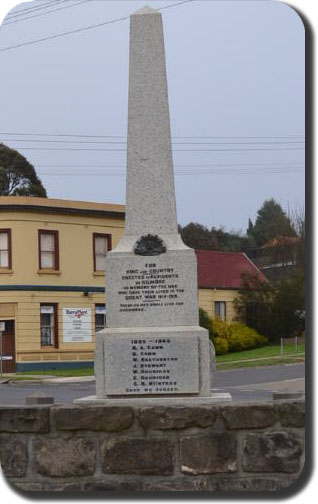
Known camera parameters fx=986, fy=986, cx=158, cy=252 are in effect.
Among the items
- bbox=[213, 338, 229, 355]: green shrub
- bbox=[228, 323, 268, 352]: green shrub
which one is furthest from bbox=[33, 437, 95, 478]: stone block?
bbox=[213, 338, 229, 355]: green shrub

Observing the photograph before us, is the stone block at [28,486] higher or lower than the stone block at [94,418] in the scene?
lower

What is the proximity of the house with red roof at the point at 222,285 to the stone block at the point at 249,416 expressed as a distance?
7889 mm

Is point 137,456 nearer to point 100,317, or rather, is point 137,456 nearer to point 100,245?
point 100,245

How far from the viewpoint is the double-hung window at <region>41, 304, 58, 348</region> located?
1789cm

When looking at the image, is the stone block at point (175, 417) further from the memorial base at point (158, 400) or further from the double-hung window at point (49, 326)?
the double-hung window at point (49, 326)

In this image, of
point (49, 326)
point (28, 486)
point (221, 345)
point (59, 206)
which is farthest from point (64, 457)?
point (49, 326)

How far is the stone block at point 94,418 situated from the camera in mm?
6891

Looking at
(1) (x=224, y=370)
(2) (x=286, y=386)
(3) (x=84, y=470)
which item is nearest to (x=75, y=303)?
(2) (x=286, y=386)

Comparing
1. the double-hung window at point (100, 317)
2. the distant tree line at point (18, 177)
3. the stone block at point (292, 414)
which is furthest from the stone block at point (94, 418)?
the distant tree line at point (18, 177)

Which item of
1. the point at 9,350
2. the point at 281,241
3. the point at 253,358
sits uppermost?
the point at 281,241

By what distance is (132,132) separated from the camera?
8203 millimetres

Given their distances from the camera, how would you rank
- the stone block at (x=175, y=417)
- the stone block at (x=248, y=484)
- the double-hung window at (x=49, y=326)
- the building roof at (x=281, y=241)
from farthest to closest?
the double-hung window at (x=49, y=326) → the building roof at (x=281, y=241) → the stone block at (x=175, y=417) → the stone block at (x=248, y=484)

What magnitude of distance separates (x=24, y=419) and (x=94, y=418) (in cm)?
52

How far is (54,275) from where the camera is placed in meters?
15.2
